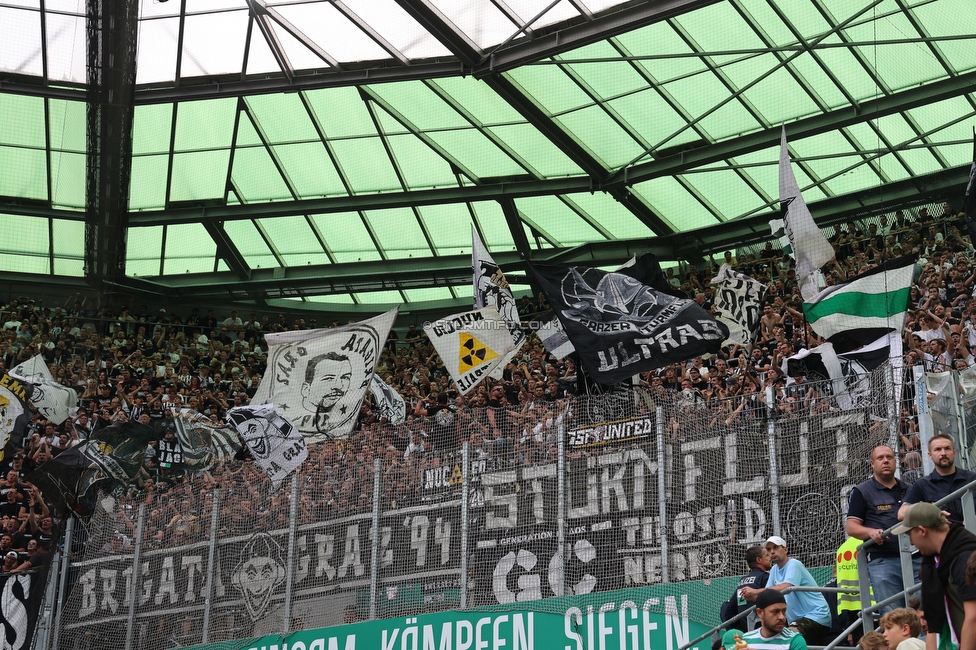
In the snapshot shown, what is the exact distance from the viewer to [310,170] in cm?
2870

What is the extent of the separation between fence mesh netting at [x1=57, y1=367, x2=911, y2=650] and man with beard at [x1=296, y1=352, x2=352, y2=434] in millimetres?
1206

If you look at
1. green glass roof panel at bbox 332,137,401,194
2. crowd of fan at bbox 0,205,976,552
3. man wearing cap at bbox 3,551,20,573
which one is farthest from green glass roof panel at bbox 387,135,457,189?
man wearing cap at bbox 3,551,20,573

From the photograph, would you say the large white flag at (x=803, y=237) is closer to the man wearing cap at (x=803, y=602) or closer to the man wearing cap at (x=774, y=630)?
the man wearing cap at (x=803, y=602)

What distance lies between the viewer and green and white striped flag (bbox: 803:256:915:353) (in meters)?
14.6

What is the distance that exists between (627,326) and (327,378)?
4.57 metres

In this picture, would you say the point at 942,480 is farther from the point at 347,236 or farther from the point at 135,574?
the point at 347,236

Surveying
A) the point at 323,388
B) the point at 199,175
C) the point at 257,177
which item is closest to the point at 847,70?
the point at 323,388

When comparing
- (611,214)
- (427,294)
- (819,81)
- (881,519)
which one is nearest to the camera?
(881,519)

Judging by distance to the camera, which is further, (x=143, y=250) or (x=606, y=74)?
(x=143, y=250)

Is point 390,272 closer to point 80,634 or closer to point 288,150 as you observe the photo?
point 288,150

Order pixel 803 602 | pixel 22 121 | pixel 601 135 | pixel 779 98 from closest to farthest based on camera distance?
1. pixel 803 602
2. pixel 779 98
3. pixel 601 135
4. pixel 22 121

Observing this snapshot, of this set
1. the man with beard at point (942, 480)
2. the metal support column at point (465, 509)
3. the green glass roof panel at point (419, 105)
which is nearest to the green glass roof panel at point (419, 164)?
the green glass roof panel at point (419, 105)

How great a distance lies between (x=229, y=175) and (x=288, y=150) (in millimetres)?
1834

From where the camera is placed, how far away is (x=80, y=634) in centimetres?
1778
